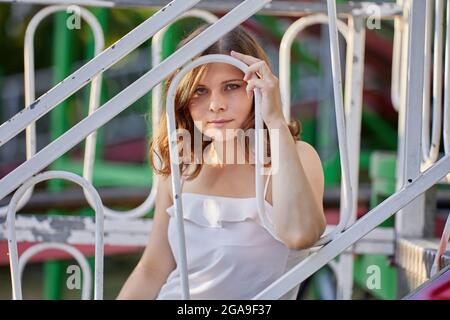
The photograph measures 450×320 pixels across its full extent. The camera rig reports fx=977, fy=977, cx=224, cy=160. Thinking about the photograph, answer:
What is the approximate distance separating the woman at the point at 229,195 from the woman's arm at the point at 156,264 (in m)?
0.04

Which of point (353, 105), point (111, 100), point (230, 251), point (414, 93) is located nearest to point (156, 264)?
point (230, 251)

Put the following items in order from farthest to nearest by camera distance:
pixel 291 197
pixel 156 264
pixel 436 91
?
pixel 436 91 < pixel 156 264 < pixel 291 197

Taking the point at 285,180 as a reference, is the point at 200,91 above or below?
above

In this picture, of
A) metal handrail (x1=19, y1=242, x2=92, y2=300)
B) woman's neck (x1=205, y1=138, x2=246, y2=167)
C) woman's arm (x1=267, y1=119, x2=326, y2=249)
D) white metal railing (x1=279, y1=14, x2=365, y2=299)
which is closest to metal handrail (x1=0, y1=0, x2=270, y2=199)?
woman's arm (x1=267, y1=119, x2=326, y2=249)

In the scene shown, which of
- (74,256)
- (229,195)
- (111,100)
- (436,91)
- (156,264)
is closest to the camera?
(111,100)

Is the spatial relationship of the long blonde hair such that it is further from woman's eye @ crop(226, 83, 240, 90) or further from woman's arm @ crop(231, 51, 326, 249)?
woman's arm @ crop(231, 51, 326, 249)

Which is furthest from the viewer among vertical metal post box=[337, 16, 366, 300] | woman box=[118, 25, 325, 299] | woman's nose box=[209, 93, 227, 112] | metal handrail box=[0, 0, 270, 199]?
vertical metal post box=[337, 16, 366, 300]

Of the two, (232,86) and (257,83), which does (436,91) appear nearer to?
(232,86)

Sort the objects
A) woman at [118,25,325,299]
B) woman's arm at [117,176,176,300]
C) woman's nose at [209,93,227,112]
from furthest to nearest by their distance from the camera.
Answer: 1. woman's arm at [117,176,176,300]
2. woman's nose at [209,93,227,112]
3. woman at [118,25,325,299]

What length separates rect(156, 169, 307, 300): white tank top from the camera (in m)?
2.33

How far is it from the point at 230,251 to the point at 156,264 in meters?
0.31

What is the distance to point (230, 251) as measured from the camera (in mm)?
2344

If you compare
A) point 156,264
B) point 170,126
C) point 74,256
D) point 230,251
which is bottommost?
point 74,256

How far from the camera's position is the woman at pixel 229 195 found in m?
2.12
